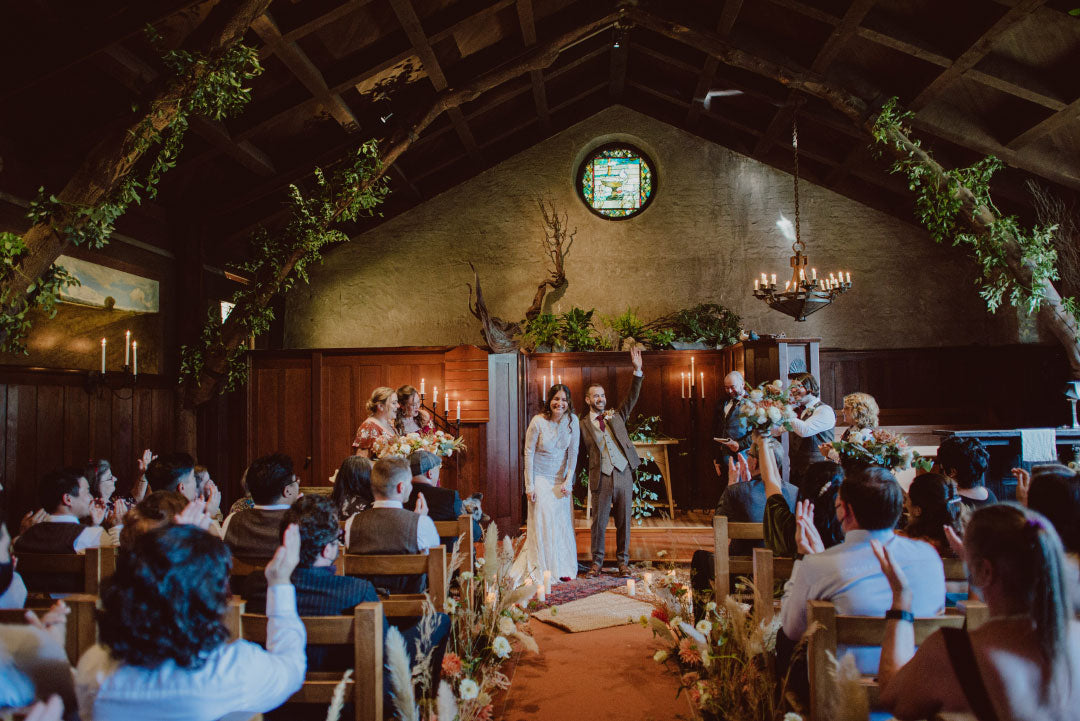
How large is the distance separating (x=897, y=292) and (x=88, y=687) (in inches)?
407

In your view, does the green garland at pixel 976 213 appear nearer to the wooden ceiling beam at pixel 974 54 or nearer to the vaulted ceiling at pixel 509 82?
the wooden ceiling beam at pixel 974 54

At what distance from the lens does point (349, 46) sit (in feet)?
21.8

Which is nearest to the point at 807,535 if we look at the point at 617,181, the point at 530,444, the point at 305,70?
the point at 530,444

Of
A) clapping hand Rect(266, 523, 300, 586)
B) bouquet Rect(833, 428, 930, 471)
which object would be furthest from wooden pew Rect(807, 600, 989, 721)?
bouquet Rect(833, 428, 930, 471)

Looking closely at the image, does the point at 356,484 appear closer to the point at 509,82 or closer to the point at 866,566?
the point at 866,566

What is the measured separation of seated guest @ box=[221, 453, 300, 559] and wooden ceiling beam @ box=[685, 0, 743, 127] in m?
6.35

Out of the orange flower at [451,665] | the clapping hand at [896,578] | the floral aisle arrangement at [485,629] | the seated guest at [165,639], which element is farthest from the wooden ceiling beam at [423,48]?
the clapping hand at [896,578]

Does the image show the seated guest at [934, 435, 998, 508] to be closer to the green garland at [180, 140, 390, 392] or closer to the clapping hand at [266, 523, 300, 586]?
the clapping hand at [266, 523, 300, 586]

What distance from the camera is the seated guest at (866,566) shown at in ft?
7.09

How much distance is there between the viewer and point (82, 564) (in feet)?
8.96

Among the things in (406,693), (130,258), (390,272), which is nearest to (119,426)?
(130,258)

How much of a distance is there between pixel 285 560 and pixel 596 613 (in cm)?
357

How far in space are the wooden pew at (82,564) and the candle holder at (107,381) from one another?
11.0 ft

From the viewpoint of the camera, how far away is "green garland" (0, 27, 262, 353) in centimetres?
360
